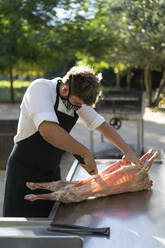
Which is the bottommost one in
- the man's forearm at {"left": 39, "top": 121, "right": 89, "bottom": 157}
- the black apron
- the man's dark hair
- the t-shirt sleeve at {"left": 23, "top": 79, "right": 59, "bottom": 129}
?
the black apron

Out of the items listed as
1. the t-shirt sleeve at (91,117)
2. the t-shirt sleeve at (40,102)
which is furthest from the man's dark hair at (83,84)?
the t-shirt sleeve at (91,117)

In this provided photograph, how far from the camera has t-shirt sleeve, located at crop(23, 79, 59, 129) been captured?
1.79 m

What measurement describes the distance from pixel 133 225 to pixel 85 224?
0.22 meters

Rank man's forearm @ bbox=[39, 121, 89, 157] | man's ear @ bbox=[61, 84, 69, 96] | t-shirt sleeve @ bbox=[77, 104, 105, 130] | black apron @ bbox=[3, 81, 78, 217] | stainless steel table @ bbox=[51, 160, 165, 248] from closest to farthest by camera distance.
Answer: stainless steel table @ bbox=[51, 160, 165, 248], man's forearm @ bbox=[39, 121, 89, 157], man's ear @ bbox=[61, 84, 69, 96], black apron @ bbox=[3, 81, 78, 217], t-shirt sleeve @ bbox=[77, 104, 105, 130]

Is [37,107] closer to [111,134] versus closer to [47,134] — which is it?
[47,134]

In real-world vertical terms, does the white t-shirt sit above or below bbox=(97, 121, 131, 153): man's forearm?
above

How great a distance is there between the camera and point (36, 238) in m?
1.48

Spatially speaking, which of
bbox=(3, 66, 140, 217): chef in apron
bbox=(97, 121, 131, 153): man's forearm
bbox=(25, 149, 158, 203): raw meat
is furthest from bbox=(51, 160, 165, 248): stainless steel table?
bbox=(97, 121, 131, 153): man's forearm

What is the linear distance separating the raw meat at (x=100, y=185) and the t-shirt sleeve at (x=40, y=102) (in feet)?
1.24

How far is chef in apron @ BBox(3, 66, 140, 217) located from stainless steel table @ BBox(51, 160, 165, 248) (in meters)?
0.22

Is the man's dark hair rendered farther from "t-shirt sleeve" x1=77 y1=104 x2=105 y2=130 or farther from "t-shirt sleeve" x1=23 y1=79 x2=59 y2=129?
"t-shirt sleeve" x1=77 y1=104 x2=105 y2=130

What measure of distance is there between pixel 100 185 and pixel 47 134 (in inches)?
16.9

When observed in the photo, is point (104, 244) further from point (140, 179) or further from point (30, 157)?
point (30, 157)

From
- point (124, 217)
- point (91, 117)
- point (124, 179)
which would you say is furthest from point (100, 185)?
point (91, 117)
